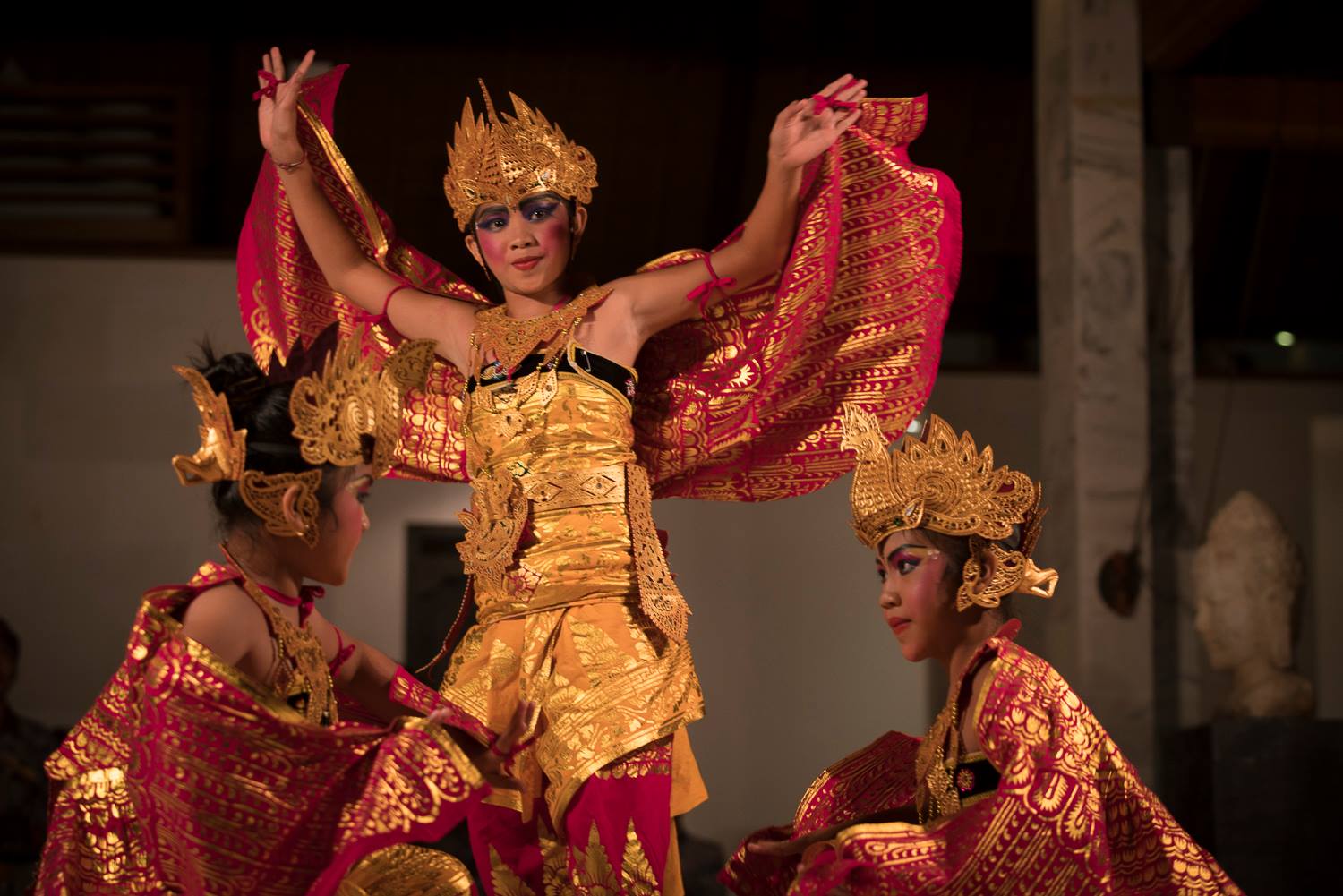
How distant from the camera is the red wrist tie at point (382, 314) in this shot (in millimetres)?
3117

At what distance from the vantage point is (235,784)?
2.14m

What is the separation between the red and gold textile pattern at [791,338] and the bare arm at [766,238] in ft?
0.21

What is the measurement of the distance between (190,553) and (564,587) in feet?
9.35

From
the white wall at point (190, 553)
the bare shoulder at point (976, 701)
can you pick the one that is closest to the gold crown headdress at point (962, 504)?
the bare shoulder at point (976, 701)

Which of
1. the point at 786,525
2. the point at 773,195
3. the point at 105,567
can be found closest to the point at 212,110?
the point at 105,567

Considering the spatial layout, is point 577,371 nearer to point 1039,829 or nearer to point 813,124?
point 813,124

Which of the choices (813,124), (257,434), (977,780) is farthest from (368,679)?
(813,124)

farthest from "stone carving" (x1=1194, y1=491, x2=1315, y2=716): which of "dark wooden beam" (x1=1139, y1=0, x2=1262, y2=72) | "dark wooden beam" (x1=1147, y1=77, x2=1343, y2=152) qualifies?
"dark wooden beam" (x1=1139, y1=0, x2=1262, y2=72)

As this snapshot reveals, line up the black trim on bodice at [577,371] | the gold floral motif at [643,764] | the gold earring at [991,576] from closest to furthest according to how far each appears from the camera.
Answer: the gold earring at [991,576], the gold floral motif at [643,764], the black trim on bodice at [577,371]

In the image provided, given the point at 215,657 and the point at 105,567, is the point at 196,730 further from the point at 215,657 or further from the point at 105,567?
the point at 105,567

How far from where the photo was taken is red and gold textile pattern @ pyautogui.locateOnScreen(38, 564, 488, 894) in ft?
7.00

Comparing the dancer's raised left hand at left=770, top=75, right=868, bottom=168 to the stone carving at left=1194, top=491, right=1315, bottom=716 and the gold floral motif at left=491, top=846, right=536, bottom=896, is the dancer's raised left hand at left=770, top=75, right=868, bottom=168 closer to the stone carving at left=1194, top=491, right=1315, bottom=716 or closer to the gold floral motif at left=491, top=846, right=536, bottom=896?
the gold floral motif at left=491, top=846, right=536, bottom=896

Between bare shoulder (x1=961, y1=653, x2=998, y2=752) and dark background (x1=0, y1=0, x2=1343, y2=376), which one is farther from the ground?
dark background (x1=0, y1=0, x2=1343, y2=376)

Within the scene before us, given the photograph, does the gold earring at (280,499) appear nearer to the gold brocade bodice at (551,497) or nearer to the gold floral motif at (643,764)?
the gold brocade bodice at (551,497)
